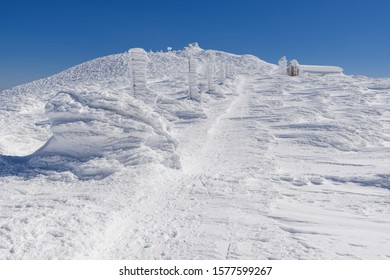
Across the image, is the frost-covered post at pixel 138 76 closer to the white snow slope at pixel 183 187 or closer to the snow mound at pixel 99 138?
the white snow slope at pixel 183 187

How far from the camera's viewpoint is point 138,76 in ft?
80.9

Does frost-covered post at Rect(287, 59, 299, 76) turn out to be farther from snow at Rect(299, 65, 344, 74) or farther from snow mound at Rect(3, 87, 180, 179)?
snow mound at Rect(3, 87, 180, 179)

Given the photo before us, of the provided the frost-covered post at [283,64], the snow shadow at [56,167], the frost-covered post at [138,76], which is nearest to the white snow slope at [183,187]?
the snow shadow at [56,167]

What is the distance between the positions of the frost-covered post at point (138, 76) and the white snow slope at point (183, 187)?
693 centimetres

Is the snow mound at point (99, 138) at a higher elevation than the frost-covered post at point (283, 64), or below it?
below

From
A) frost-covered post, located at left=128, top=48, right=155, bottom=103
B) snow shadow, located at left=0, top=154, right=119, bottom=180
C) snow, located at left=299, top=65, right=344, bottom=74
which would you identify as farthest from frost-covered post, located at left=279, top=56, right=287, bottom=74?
snow shadow, located at left=0, top=154, right=119, bottom=180

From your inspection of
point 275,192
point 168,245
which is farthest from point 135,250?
point 275,192

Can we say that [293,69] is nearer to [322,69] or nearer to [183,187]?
[322,69]

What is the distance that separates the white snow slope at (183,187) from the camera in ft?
23.5

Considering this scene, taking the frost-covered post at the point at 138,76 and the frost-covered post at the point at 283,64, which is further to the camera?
the frost-covered post at the point at 283,64

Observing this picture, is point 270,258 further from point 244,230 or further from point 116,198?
point 116,198

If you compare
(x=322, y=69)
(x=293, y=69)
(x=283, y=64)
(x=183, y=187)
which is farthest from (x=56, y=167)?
(x=322, y=69)

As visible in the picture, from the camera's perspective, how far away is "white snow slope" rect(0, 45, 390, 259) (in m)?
7.16
